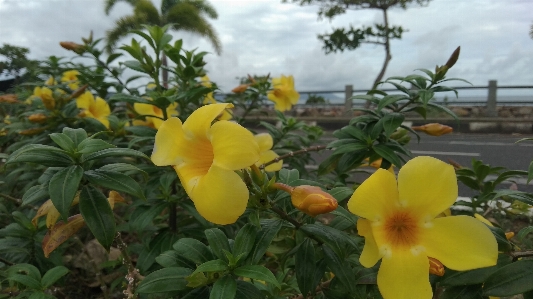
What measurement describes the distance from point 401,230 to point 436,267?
9cm

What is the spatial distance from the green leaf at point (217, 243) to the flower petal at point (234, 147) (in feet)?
0.80

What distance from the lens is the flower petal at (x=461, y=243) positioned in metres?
0.69

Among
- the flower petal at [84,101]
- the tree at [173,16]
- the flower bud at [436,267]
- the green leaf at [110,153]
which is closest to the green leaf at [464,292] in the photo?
the flower bud at [436,267]

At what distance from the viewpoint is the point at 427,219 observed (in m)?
0.75

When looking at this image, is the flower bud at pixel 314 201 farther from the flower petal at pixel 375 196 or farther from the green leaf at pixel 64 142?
the green leaf at pixel 64 142

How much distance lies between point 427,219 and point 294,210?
12.0 inches

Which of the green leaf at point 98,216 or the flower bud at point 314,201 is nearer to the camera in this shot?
the flower bud at point 314,201

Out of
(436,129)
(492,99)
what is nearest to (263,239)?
(436,129)

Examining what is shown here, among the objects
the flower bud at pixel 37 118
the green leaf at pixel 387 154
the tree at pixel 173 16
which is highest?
the tree at pixel 173 16

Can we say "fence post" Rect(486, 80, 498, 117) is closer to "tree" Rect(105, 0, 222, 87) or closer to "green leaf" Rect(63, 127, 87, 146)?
"green leaf" Rect(63, 127, 87, 146)

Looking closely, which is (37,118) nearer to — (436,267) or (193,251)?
(193,251)

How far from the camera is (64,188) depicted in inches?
33.1

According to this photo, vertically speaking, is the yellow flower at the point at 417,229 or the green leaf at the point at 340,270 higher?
the yellow flower at the point at 417,229

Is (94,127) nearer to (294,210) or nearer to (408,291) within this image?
(294,210)
